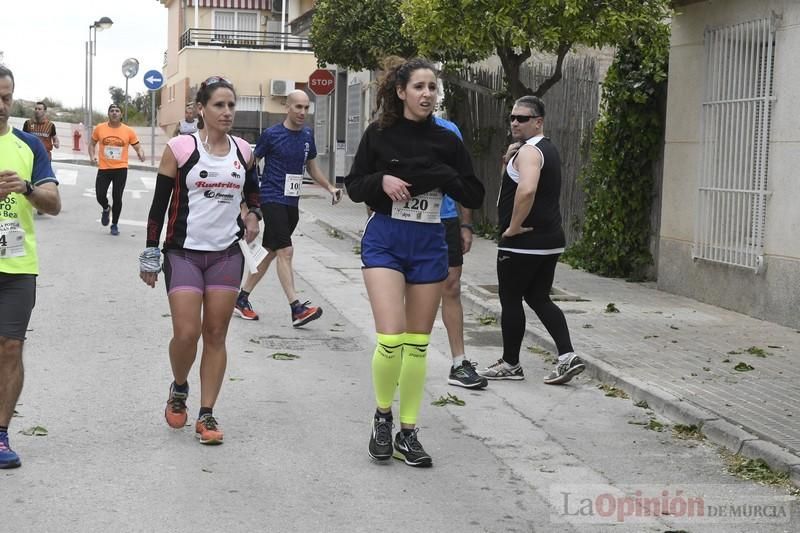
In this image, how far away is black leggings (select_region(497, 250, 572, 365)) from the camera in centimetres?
832

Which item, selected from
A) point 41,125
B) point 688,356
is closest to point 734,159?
point 688,356

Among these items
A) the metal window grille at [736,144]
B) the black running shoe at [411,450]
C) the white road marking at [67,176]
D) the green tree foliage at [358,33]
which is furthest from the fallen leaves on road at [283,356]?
the white road marking at [67,176]

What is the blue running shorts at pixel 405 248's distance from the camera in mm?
6102

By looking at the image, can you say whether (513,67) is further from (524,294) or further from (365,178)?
(365,178)

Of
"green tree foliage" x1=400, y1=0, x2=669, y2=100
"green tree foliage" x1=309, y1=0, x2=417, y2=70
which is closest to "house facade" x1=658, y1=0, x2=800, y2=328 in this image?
"green tree foliage" x1=400, y1=0, x2=669, y2=100

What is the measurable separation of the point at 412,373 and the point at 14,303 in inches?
77.1

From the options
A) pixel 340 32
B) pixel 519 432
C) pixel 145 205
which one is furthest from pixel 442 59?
pixel 519 432

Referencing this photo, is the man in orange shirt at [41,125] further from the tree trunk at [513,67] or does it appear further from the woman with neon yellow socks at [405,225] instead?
the woman with neon yellow socks at [405,225]

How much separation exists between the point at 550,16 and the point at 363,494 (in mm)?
7807

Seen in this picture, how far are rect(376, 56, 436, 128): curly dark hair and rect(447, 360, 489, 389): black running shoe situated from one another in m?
2.55

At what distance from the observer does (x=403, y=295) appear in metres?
6.13

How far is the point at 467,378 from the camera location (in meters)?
8.21

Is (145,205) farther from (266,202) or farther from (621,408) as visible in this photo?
(621,408)

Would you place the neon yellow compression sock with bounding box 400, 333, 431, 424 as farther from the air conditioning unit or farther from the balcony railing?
the balcony railing
